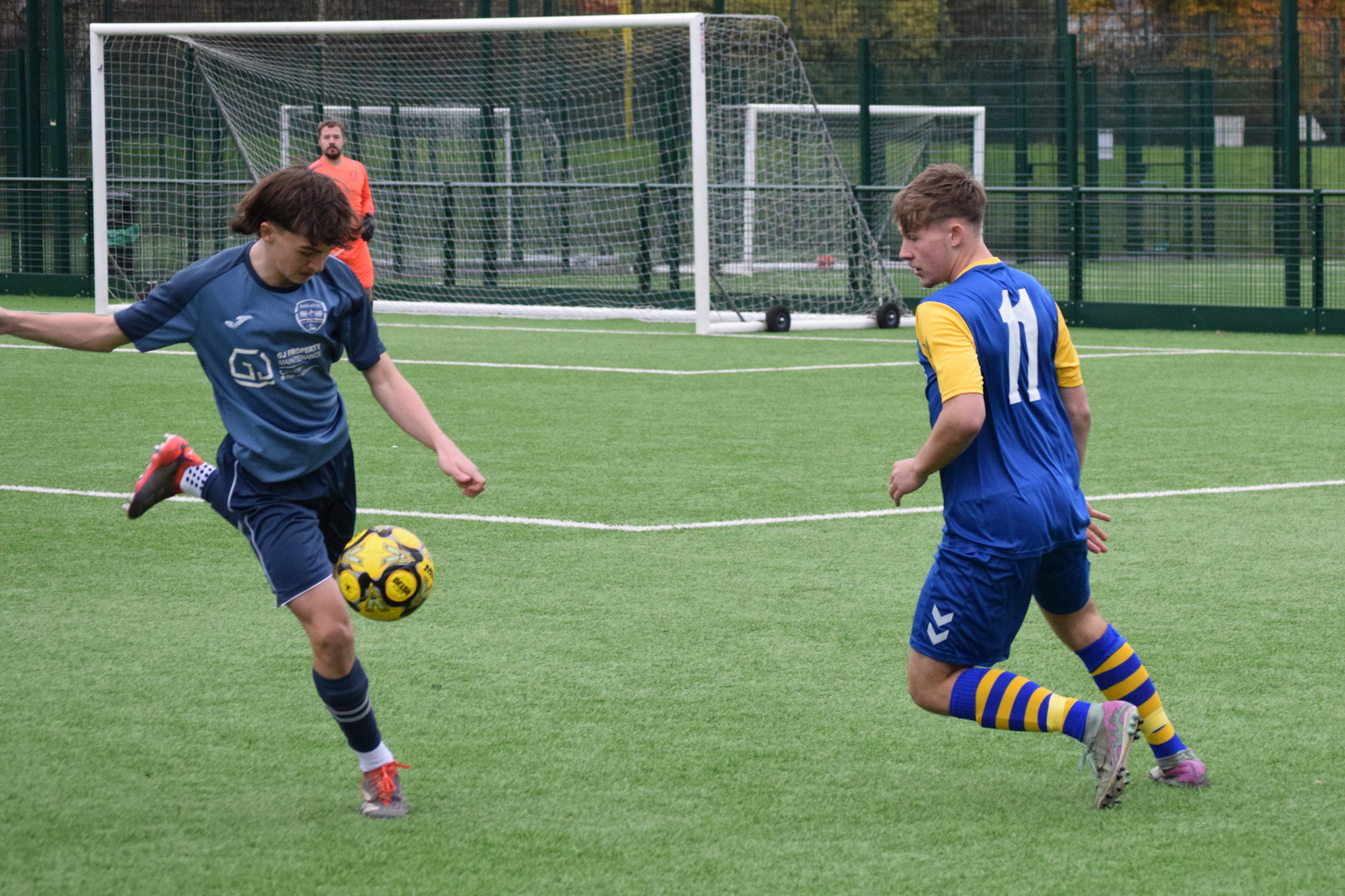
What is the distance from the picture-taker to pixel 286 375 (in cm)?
379

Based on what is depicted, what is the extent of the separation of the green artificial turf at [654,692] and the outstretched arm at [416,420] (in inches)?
30.7

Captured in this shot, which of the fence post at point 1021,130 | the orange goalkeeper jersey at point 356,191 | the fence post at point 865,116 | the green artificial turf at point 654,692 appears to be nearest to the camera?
the green artificial turf at point 654,692

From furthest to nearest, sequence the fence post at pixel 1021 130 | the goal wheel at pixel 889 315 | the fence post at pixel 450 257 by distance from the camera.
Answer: the fence post at pixel 1021 130
the fence post at pixel 450 257
the goal wheel at pixel 889 315

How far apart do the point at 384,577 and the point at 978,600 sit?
1386 millimetres

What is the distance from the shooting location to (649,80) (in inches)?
733

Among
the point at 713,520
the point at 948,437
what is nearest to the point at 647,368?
the point at 713,520

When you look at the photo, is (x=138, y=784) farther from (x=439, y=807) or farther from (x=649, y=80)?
(x=649, y=80)

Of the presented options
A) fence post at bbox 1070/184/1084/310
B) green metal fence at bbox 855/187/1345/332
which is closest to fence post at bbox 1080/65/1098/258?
green metal fence at bbox 855/187/1345/332

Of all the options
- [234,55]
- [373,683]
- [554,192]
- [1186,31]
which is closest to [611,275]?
[554,192]

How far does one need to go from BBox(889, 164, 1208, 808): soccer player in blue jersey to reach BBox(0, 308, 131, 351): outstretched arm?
185cm

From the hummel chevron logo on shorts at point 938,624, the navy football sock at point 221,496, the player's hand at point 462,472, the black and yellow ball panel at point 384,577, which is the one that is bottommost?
the hummel chevron logo on shorts at point 938,624

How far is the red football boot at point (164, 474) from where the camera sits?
428 cm

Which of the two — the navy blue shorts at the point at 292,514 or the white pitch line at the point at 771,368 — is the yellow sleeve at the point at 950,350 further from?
the white pitch line at the point at 771,368

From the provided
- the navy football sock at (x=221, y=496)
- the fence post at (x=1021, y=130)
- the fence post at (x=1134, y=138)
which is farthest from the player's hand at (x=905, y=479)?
the fence post at (x=1134, y=138)
